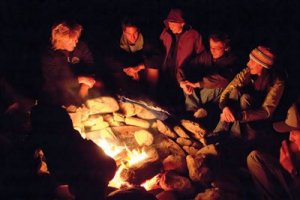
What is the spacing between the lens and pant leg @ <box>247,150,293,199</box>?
4.00 meters

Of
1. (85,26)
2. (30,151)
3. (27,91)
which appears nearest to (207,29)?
(85,26)

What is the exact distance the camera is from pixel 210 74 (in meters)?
5.84

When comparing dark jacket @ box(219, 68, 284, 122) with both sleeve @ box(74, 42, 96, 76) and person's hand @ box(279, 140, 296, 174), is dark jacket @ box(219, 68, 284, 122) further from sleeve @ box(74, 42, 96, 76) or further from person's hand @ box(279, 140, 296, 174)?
sleeve @ box(74, 42, 96, 76)

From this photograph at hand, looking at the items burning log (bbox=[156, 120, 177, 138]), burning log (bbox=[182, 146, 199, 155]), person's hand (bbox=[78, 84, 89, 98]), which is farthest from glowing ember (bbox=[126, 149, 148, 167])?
person's hand (bbox=[78, 84, 89, 98])

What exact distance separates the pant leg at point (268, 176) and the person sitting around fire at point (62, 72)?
2.69 m

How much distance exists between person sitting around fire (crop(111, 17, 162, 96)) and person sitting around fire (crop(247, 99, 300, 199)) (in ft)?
8.79

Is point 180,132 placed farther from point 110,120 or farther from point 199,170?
point 110,120

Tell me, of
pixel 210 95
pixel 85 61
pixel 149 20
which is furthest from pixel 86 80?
pixel 149 20

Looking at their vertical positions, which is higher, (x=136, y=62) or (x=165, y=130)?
(x=136, y=62)

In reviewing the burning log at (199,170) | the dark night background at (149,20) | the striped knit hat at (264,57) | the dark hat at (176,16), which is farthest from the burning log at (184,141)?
the dark night background at (149,20)

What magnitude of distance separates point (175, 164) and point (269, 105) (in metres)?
1.63

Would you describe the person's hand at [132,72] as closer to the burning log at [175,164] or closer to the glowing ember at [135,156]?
the glowing ember at [135,156]

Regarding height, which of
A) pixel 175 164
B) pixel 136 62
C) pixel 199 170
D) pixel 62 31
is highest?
pixel 62 31

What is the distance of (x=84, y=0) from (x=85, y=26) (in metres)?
1.05
